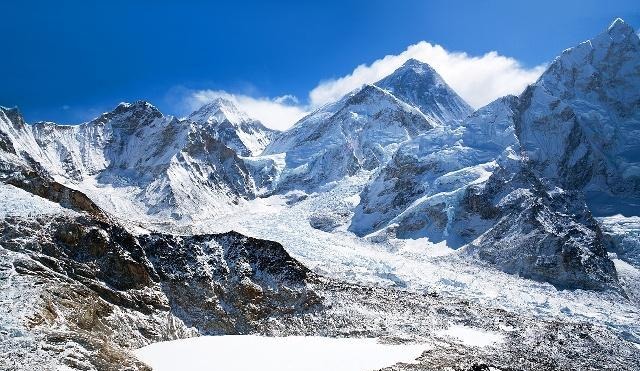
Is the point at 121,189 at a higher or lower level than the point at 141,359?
higher

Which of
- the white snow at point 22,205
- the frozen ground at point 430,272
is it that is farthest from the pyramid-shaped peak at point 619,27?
the white snow at point 22,205

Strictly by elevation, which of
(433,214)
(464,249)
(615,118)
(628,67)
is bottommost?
(464,249)

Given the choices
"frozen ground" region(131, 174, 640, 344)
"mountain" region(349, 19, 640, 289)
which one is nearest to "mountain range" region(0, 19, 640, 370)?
"mountain" region(349, 19, 640, 289)

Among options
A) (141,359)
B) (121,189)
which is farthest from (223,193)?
(141,359)

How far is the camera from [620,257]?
4636 inches

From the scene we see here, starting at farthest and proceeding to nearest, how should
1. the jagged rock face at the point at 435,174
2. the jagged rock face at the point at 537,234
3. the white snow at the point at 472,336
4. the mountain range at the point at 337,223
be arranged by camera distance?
the jagged rock face at the point at 435,174 < the jagged rock face at the point at 537,234 < the white snow at the point at 472,336 < the mountain range at the point at 337,223

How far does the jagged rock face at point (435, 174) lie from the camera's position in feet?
430

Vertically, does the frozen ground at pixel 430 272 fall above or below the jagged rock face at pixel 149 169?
below

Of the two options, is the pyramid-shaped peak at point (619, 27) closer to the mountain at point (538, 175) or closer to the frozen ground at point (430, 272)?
the mountain at point (538, 175)

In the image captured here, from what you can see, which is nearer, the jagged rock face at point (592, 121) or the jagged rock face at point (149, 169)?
the jagged rock face at point (149, 169)

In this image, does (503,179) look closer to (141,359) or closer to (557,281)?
(557,281)

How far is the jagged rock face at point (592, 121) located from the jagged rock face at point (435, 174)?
783cm

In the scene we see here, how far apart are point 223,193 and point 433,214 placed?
7488cm

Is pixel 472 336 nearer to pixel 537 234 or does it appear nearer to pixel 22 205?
pixel 22 205
